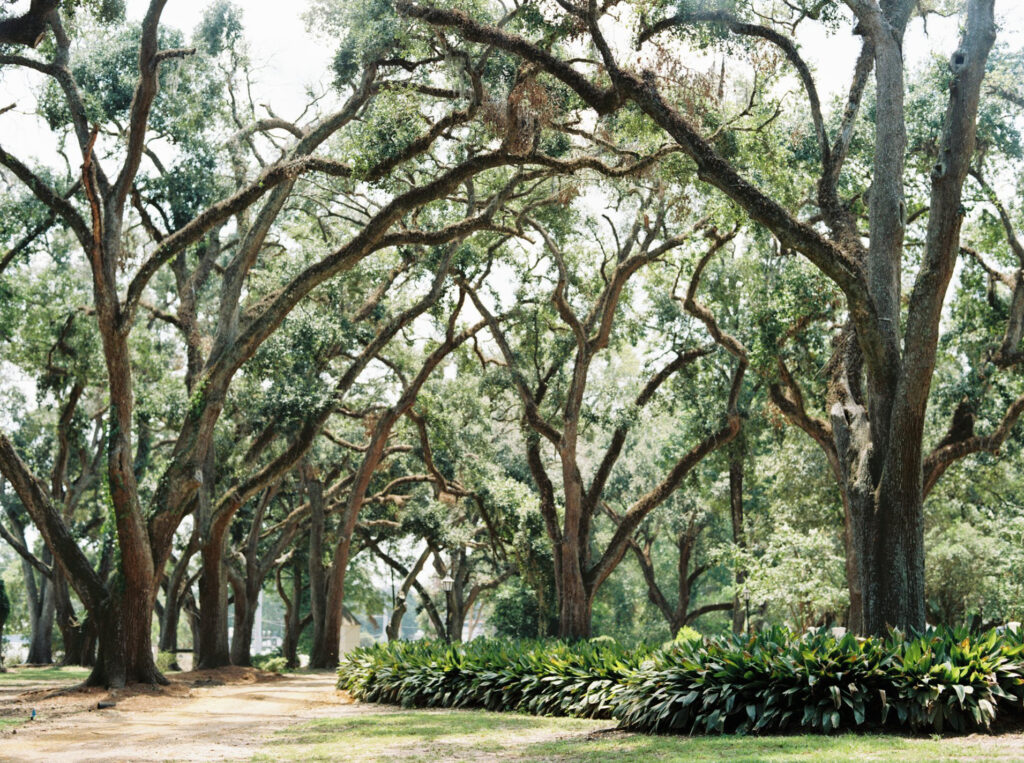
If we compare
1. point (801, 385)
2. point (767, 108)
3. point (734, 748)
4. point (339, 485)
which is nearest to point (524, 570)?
point (339, 485)

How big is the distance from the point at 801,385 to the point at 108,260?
510 inches

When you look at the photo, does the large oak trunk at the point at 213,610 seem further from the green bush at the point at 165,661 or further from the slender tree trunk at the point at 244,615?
the slender tree trunk at the point at 244,615

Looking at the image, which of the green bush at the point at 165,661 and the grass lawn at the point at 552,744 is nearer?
the grass lawn at the point at 552,744

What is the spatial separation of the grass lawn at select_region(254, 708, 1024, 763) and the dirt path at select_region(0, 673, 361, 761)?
0.66 metres

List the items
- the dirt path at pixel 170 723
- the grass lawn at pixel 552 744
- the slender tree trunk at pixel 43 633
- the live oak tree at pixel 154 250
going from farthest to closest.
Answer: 1. the slender tree trunk at pixel 43 633
2. the live oak tree at pixel 154 250
3. the dirt path at pixel 170 723
4. the grass lawn at pixel 552 744

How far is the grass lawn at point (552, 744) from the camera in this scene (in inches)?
261

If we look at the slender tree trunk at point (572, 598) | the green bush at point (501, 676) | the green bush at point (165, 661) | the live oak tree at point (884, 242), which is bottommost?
the green bush at point (165, 661)

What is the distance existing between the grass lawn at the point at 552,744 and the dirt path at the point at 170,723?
26.0 inches

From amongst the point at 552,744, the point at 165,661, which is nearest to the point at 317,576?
the point at 165,661

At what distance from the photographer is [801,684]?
8.23 metres

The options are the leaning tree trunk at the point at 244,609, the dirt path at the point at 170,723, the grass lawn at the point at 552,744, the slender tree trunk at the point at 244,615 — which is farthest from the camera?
the leaning tree trunk at the point at 244,609

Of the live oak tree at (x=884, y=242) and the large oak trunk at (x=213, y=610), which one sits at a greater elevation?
the live oak tree at (x=884, y=242)

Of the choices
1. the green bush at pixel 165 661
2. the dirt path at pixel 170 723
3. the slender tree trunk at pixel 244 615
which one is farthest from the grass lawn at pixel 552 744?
the slender tree trunk at pixel 244 615

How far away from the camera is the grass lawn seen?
6625 millimetres
